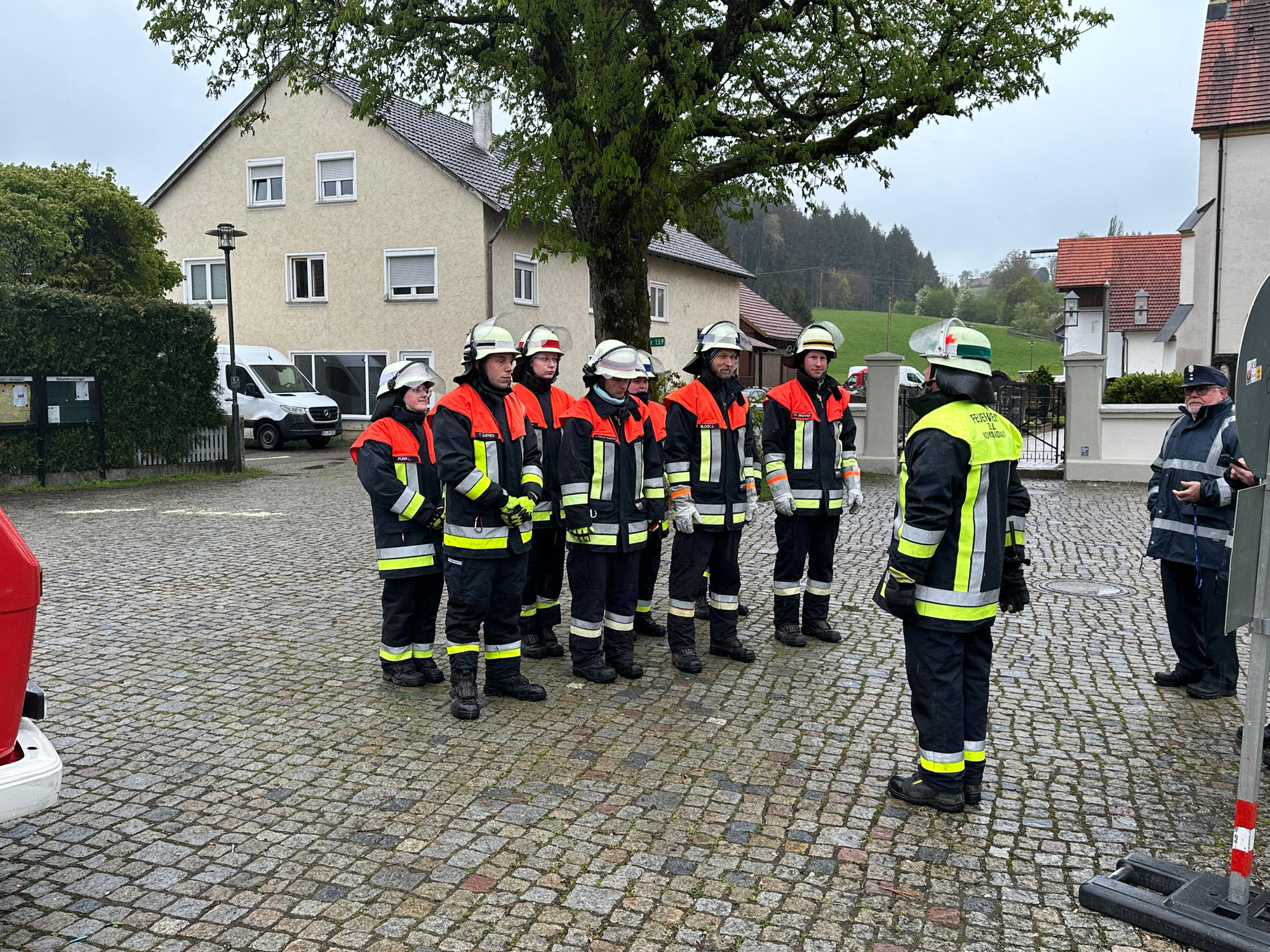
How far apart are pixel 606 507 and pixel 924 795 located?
261 cm

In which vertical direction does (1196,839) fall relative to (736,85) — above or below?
below

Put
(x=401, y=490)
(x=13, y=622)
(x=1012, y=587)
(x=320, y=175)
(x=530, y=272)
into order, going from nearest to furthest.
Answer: (x=13, y=622) → (x=1012, y=587) → (x=401, y=490) → (x=320, y=175) → (x=530, y=272)

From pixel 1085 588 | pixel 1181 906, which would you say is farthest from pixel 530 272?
pixel 1181 906

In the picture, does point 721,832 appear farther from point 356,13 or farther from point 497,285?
point 497,285

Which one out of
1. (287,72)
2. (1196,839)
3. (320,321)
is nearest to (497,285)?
(320,321)

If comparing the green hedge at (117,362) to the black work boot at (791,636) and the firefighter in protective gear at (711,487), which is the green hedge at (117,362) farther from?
the black work boot at (791,636)

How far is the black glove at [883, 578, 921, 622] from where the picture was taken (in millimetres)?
4555

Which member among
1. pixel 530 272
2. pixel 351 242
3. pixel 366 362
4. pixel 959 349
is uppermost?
pixel 351 242

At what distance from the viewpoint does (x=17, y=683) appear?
3.24 metres

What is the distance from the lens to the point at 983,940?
3.57m

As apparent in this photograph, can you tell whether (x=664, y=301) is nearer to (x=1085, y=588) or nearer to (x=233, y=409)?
(x=233, y=409)

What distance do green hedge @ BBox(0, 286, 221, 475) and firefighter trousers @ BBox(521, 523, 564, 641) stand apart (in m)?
13.0

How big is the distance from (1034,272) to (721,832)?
347 feet

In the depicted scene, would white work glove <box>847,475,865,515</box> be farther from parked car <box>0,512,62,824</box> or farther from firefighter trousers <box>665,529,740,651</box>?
parked car <box>0,512,62,824</box>
